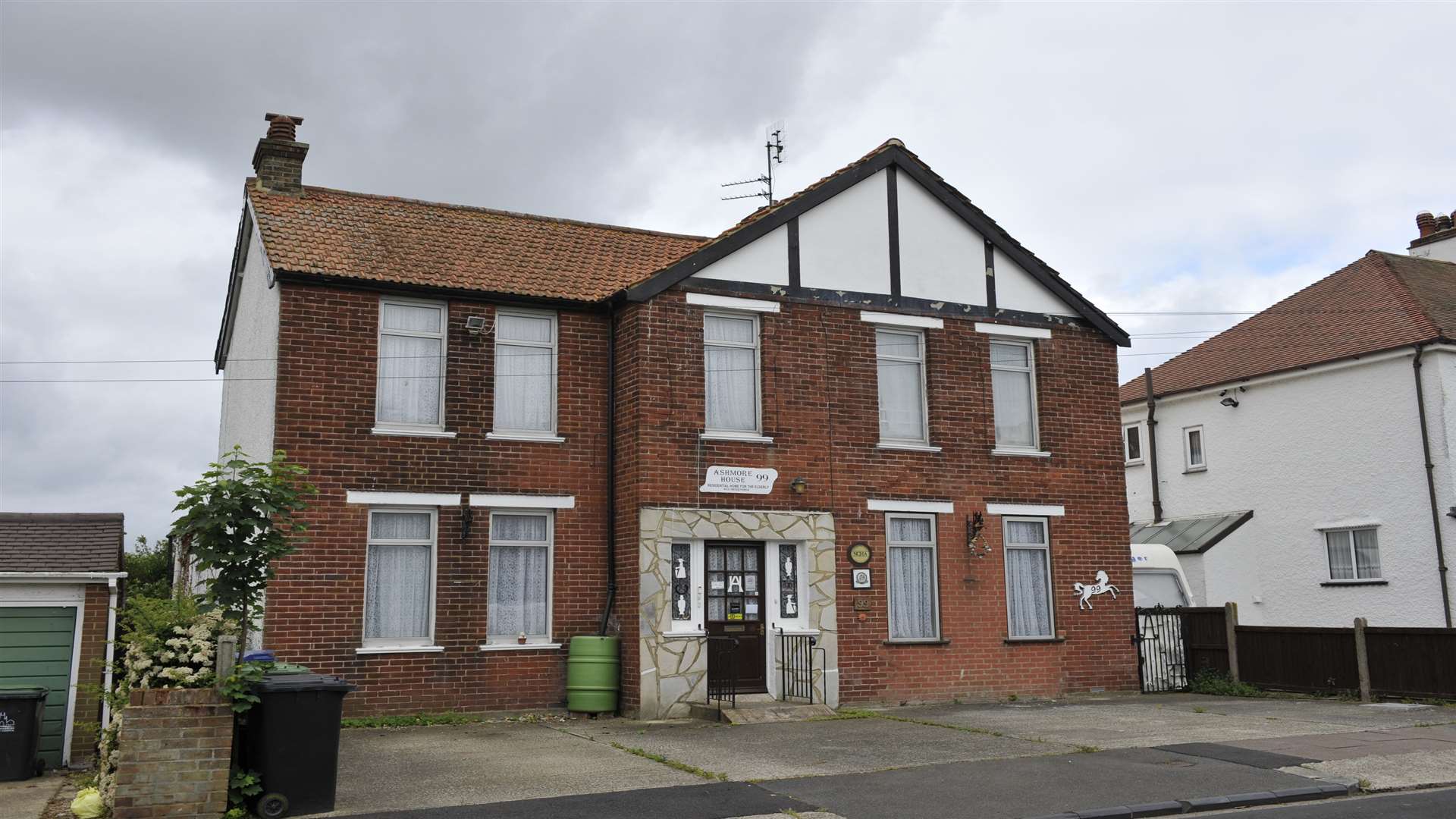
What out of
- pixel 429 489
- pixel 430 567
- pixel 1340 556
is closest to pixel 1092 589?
pixel 1340 556

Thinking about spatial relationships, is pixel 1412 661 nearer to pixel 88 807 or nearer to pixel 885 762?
pixel 885 762

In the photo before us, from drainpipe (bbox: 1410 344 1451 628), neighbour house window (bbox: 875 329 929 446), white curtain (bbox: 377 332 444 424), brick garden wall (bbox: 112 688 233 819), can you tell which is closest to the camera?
brick garden wall (bbox: 112 688 233 819)

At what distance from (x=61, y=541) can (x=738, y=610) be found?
8.25 metres

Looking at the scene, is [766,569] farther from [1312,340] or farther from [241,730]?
[1312,340]

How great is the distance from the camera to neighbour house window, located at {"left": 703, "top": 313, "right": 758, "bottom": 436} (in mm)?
16844

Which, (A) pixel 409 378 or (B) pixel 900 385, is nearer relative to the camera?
(A) pixel 409 378

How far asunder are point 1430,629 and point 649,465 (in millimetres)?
10483

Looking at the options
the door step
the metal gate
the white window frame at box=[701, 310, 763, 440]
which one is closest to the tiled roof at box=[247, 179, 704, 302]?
the white window frame at box=[701, 310, 763, 440]

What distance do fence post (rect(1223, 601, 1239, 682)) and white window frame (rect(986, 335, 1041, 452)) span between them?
12.7ft

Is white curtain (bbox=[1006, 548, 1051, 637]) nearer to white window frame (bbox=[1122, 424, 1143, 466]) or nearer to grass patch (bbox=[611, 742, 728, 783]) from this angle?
grass patch (bbox=[611, 742, 728, 783])

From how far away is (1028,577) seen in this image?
18.3m

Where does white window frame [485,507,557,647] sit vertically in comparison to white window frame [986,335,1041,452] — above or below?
below

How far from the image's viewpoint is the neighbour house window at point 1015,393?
738 inches

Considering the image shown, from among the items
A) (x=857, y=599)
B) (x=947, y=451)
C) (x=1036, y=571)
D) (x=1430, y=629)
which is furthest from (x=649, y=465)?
(x=1430, y=629)
